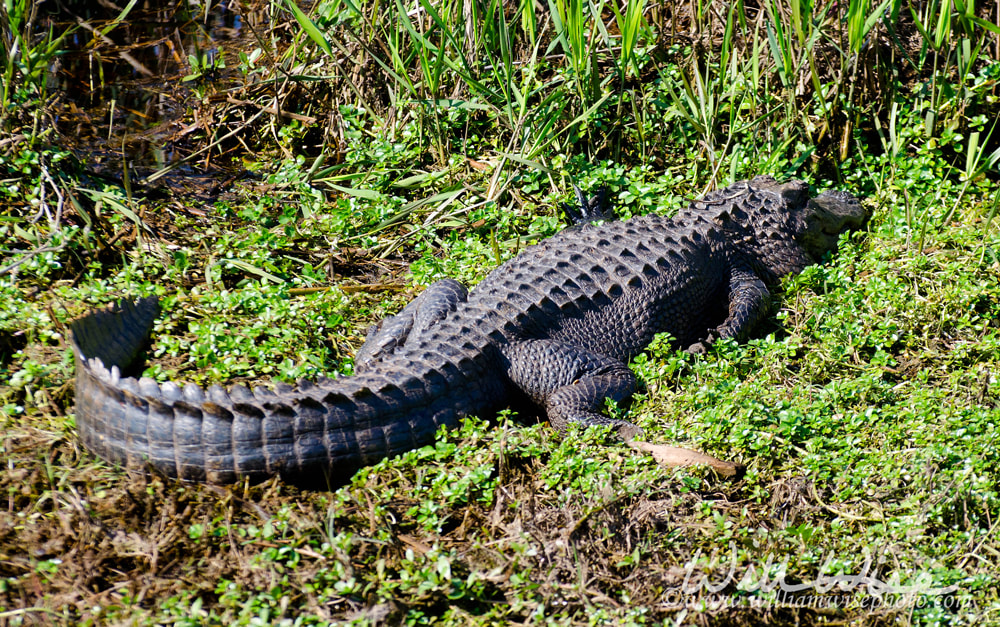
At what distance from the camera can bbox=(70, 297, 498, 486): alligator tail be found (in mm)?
2998

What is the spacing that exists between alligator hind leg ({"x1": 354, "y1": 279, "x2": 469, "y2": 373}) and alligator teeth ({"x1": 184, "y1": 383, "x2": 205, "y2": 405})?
0.83 meters

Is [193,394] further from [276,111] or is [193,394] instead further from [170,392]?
[276,111]

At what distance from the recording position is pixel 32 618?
8.09 feet

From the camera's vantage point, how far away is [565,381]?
3.74 meters

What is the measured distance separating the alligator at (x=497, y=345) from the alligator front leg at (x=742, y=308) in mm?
10

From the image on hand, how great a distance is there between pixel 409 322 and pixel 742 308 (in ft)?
5.44

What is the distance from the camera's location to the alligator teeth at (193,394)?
301 cm

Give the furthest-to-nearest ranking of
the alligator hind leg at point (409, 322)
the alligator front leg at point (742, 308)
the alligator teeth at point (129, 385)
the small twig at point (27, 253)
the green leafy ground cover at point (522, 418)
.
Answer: the alligator front leg at point (742, 308)
the small twig at point (27, 253)
the alligator hind leg at point (409, 322)
the alligator teeth at point (129, 385)
the green leafy ground cover at point (522, 418)

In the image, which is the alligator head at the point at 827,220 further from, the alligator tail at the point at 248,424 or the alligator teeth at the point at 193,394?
the alligator teeth at the point at 193,394

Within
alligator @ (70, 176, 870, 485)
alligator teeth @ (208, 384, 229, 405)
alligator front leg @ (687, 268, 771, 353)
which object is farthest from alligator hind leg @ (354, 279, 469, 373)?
alligator front leg @ (687, 268, 771, 353)

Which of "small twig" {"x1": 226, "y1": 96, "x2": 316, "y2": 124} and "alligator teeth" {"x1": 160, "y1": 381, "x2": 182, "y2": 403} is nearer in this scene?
"alligator teeth" {"x1": 160, "y1": 381, "x2": 182, "y2": 403}

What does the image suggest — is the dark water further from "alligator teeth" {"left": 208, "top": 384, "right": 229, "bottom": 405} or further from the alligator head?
the alligator head

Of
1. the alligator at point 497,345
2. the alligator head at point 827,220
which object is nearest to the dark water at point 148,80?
the alligator at point 497,345

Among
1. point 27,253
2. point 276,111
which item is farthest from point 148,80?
point 27,253
